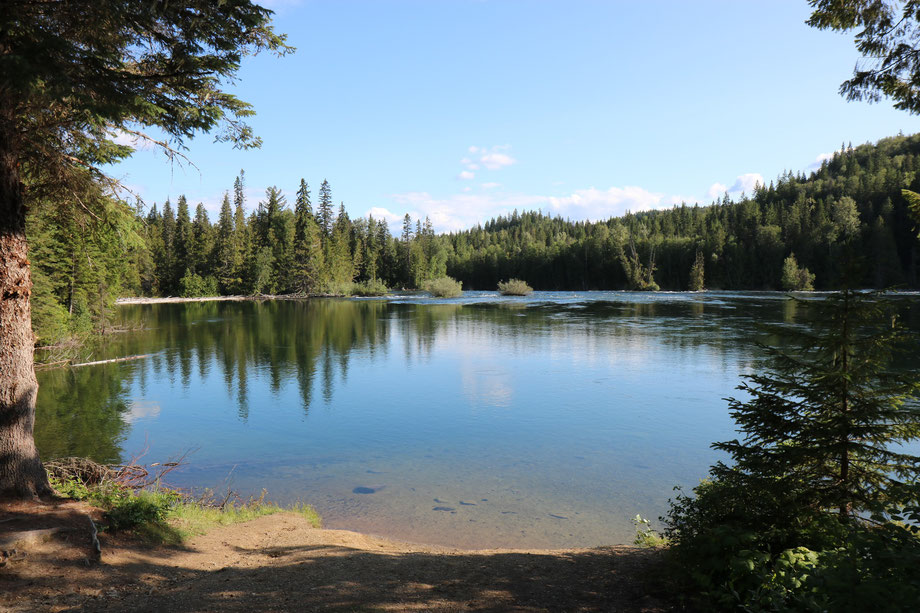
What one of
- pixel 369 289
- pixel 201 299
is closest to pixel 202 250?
pixel 201 299

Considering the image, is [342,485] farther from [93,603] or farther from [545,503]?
[93,603]

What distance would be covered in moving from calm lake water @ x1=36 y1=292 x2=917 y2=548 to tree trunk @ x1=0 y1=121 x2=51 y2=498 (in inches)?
178

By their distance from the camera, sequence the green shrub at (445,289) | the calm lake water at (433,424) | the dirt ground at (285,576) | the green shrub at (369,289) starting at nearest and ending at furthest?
the dirt ground at (285,576)
the calm lake water at (433,424)
the green shrub at (445,289)
the green shrub at (369,289)

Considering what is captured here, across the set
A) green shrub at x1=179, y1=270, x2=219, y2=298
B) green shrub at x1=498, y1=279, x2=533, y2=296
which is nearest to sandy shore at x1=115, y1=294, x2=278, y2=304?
green shrub at x1=179, y1=270, x2=219, y2=298

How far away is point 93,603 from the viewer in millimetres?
4852

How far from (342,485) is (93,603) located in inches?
257

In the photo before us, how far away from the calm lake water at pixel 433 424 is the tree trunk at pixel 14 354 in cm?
452

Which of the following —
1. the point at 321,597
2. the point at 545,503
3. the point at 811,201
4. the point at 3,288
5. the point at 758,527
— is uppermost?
the point at 811,201

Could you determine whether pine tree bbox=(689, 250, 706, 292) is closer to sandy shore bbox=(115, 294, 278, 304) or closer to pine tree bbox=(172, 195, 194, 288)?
sandy shore bbox=(115, 294, 278, 304)

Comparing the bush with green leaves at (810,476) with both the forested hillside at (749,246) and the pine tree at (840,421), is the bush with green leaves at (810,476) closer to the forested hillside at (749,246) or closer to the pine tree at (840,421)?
the pine tree at (840,421)

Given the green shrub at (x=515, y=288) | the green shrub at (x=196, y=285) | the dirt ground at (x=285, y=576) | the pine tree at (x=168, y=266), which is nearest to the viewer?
the dirt ground at (x=285, y=576)

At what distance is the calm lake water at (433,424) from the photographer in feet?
33.2

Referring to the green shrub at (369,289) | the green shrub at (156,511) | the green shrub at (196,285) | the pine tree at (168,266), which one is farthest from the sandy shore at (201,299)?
the green shrub at (156,511)

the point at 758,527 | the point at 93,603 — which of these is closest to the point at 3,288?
the point at 93,603
